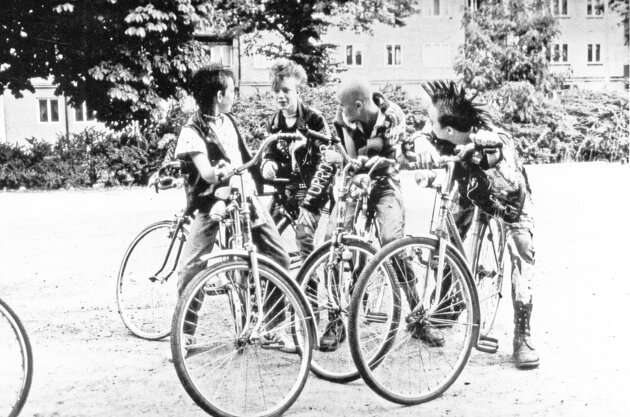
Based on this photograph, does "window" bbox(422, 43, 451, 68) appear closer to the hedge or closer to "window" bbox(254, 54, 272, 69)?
"window" bbox(254, 54, 272, 69)

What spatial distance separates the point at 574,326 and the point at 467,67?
26257 millimetres

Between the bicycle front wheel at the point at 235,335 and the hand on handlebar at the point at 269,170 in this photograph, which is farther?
the hand on handlebar at the point at 269,170

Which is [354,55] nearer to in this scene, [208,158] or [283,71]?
[283,71]

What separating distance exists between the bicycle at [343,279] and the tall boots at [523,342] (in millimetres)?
980

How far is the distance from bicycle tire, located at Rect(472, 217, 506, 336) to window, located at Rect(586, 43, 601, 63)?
204 feet

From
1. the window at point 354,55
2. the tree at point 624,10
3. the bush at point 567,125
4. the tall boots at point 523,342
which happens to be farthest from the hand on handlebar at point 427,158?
the window at point 354,55

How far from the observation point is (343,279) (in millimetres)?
5277

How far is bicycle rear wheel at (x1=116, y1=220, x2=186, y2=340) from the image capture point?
6.42 meters

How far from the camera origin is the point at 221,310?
4922 millimetres

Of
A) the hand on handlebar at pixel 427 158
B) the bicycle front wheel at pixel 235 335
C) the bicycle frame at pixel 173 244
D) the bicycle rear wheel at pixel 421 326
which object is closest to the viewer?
the bicycle front wheel at pixel 235 335

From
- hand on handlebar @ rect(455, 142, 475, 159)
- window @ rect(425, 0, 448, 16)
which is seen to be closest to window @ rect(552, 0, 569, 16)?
window @ rect(425, 0, 448, 16)

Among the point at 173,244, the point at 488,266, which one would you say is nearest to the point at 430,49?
the point at 173,244

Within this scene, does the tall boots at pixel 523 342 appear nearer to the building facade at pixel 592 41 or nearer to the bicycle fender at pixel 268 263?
the bicycle fender at pixel 268 263

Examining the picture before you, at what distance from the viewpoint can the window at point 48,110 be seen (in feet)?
158
